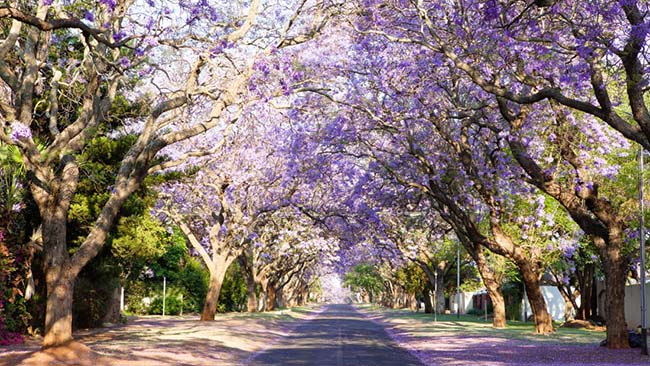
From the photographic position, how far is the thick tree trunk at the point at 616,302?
21.0 m

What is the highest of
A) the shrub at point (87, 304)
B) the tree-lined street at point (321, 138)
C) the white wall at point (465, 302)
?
the tree-lined street at point (321, 138)

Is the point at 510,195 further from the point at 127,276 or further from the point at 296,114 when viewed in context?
the point at 127,276

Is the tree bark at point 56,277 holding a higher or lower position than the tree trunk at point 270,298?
higher

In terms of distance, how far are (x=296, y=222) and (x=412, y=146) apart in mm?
17118

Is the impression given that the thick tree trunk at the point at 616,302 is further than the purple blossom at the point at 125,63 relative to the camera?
Yes

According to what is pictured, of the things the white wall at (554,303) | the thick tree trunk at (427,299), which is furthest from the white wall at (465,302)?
the white wall at (554,303)

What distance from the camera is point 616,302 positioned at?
68.9 ft

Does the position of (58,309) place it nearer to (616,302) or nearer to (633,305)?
(616,302)

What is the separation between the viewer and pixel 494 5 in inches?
532

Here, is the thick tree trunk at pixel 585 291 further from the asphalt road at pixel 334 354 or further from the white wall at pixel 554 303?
the asphalt road at pixel 334 354

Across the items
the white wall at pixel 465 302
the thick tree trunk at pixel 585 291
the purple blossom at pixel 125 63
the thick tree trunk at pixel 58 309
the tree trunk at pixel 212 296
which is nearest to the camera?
the thick tree trunk at pixel 58 309

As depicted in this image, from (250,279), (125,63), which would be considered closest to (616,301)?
(125,63)

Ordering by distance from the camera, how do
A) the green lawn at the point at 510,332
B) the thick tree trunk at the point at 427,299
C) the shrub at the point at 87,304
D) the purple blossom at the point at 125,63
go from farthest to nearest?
the thick tree trunk at the point at 427,299 < the shrub at the point at 87,304 < the green lawn at the point at 510,332 < the purple blossom at the point at 125,63

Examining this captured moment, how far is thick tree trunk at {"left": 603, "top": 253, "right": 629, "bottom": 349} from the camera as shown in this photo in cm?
2102
